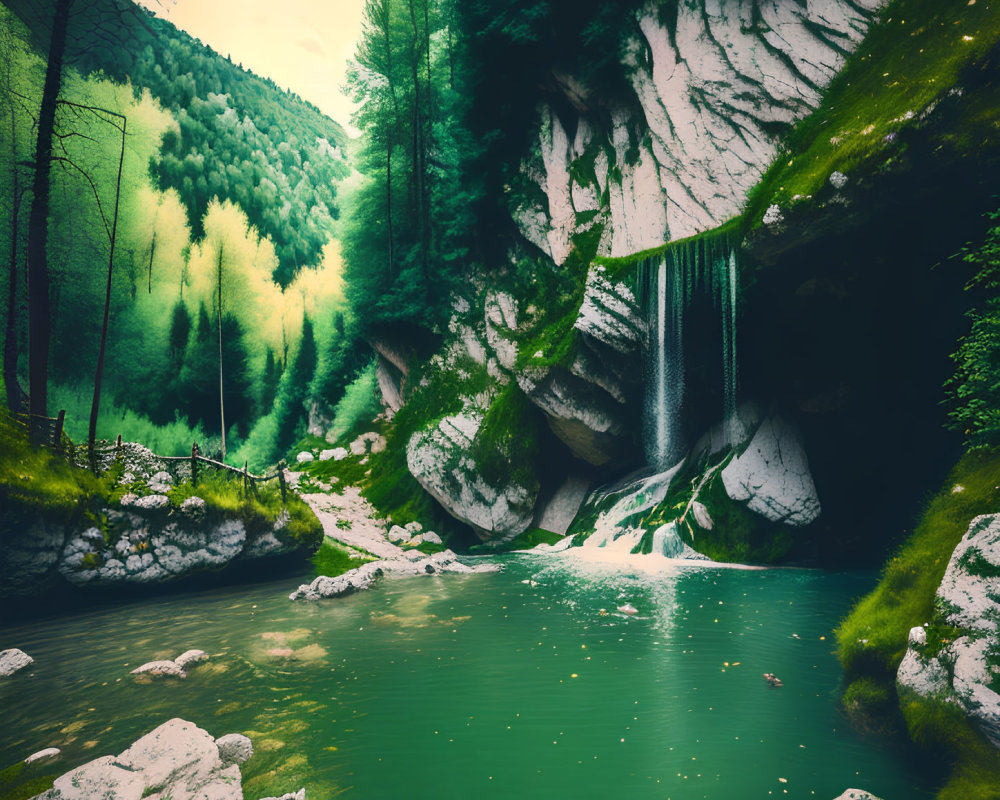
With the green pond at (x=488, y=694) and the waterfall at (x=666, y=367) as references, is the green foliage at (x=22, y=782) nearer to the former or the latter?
the green pond at (x=488, y=694)

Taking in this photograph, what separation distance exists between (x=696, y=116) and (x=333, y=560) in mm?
15341

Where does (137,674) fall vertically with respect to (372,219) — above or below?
below

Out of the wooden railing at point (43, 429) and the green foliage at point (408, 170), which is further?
the green foliage at point (408, 170)

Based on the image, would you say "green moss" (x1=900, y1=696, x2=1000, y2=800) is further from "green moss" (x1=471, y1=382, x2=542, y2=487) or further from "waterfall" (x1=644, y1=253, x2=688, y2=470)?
"green moss" (x1=471, y1=382, x2=542, y2=487)

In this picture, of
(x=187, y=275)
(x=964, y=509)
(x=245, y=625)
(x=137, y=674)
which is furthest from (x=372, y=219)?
(x=964, y=509)

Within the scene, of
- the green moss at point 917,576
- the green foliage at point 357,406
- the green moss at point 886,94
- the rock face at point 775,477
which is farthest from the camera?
the green foliage at point 357,406

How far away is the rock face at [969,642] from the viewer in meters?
3.41

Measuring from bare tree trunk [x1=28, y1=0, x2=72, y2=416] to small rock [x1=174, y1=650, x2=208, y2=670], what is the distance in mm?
6054

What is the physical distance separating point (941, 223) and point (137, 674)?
1372 centimetres

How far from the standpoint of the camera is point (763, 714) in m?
4.80

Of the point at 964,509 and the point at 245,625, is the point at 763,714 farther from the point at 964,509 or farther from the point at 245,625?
the point at 245,625

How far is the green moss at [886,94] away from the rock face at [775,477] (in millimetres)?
5250

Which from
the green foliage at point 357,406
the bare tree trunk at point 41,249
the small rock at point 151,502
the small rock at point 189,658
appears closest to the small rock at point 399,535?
the green foliage at point 357,406

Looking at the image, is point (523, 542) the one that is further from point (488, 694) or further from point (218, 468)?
point (488, 694)
